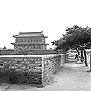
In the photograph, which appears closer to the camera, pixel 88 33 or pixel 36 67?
pixel 36 67

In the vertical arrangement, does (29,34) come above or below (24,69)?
above

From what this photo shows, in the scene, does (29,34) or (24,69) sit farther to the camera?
(29,34)

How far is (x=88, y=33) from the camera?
17500 millimetres

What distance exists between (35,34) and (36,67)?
4161 cm

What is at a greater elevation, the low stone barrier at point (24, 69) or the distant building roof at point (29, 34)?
the distant building roof at point (29, 34)

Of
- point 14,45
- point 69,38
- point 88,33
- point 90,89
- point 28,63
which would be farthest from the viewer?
point 14,45

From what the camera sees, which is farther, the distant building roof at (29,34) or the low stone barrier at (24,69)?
the distant building roof at (29,34)

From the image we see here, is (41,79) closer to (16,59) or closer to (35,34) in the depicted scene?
(16,59)

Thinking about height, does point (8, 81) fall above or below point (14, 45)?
below

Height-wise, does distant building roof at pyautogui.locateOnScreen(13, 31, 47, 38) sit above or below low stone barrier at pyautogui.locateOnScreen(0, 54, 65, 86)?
above

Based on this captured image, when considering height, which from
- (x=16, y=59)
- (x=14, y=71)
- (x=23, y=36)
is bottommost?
(x=14, y=71)

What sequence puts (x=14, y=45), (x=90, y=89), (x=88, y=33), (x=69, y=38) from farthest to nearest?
(x=14, y=45)
(x=69, y=38)
(x=88, y=33)
(x=90, y=89)

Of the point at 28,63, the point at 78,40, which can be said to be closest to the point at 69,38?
the point at 78,40

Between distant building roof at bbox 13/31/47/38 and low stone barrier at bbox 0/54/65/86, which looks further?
distant building roof at bbox 13/31/47/38
